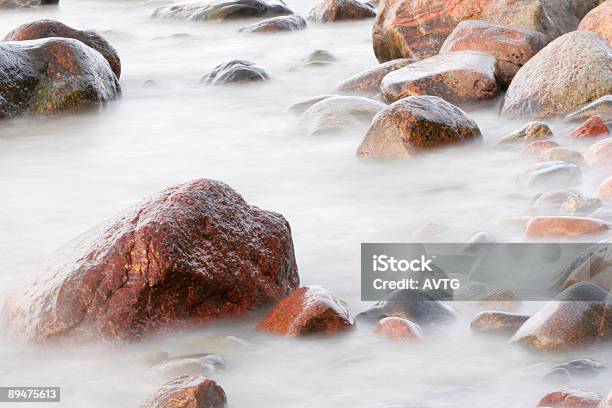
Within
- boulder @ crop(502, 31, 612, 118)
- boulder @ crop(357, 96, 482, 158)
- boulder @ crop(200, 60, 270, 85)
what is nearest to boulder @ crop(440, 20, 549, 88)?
boulder @ crop(502, 31, 612, 118)

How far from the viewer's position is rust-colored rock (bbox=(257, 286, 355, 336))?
3703 mm

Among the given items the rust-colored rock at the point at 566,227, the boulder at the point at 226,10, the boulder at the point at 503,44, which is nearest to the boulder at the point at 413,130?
the boulder at the point at 503,44

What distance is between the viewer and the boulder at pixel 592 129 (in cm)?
609

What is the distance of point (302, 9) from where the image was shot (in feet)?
44.2

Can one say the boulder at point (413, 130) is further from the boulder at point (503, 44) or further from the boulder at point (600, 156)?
the boulder at point (503, 44)

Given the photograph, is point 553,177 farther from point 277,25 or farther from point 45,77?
point 277,25

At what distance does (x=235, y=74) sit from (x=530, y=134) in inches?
136

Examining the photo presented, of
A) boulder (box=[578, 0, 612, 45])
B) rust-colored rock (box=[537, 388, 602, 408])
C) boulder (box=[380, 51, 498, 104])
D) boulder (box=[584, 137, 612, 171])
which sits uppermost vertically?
boulder (box=[578, 0, 612, 45])

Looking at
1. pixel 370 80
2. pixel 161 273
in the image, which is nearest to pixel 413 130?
pixel 370 80

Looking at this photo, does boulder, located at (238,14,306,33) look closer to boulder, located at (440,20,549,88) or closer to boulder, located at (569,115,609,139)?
boulder, located at (440,20,549,88)

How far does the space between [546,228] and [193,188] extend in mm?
1469

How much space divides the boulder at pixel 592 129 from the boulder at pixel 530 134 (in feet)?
0.49

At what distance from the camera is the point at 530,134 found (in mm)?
6195

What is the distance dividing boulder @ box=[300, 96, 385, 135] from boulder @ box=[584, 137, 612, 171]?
1832 millimetres
